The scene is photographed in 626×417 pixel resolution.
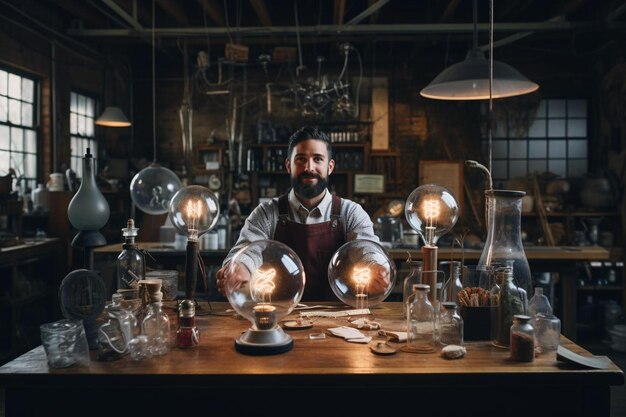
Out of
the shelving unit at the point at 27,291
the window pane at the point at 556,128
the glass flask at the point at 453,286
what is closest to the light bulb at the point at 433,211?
the glass flask at the point at 453,286

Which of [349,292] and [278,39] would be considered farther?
[278,39]

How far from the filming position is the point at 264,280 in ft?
5.60

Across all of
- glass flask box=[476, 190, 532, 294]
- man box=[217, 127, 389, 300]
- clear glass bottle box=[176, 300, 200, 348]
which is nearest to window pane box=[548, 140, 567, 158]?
man box=[217, 127, 389, 300]

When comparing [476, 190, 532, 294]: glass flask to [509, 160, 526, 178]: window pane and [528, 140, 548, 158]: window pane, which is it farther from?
[528, 140, 548, 158]: window pane

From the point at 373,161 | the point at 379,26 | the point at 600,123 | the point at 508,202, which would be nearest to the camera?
the point at 508,202

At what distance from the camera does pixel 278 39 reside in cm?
647

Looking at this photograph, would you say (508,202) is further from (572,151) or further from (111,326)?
(572,151)

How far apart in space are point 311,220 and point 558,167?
5.71 m

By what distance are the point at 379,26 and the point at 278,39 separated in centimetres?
136

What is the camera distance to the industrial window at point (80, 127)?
665 cm

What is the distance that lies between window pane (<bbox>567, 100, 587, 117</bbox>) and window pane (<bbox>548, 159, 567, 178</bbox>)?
687 mm

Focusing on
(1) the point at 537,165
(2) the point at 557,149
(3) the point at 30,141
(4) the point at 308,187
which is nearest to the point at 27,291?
(3) the point at 30,141
